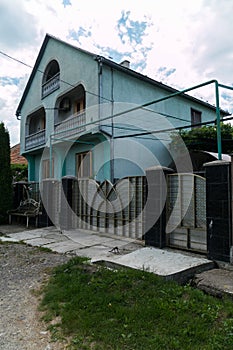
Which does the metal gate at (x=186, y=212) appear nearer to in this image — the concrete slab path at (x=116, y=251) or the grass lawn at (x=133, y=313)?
the concrete slab path at (x=116, y=251)

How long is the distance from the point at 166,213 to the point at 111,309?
2881mm

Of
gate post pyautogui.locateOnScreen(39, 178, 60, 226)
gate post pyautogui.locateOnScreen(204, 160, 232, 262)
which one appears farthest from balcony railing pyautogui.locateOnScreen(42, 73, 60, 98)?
gate post pyautogui.locateOnScreen(204, 160, 232, 262)

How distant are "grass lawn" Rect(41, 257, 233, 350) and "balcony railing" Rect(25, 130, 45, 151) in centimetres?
1260

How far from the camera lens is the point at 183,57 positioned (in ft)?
32.4

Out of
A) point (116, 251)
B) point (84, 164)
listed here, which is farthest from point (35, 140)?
point (116, 251)

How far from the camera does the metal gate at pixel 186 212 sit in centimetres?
483

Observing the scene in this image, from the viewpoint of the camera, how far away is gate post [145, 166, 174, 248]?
5.27 metres

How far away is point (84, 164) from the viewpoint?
41.9ft

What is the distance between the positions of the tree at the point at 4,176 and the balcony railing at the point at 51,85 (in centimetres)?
499

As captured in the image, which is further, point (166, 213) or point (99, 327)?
point (166, 213)

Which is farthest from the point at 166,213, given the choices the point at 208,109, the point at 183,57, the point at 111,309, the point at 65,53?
the point at 208,109

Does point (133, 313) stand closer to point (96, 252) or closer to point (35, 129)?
point (96, 252)

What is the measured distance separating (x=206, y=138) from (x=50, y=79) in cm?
886

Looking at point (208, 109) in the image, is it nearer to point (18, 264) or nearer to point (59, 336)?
point (18, 264)
